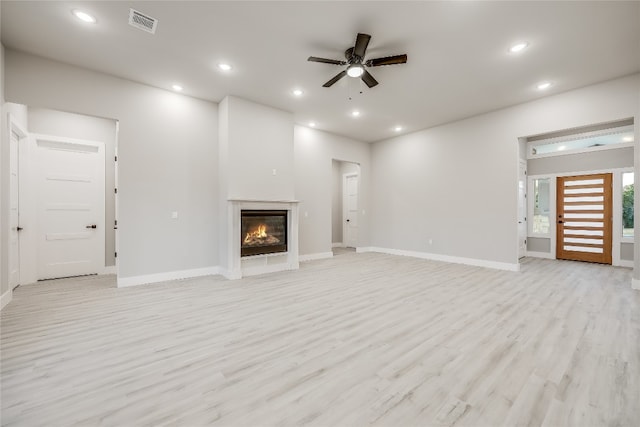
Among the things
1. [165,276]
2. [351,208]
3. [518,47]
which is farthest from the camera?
[351,208]

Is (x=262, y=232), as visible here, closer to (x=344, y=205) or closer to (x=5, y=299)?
(x=5, y=299)

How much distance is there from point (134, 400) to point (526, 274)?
19.9 feet

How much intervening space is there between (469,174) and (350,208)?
12.3 ft

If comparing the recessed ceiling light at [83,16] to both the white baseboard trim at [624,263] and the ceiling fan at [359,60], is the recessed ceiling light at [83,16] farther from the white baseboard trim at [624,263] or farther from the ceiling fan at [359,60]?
the white baseboard trim at [624,263]

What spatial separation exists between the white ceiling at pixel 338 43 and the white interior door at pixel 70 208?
185 cm

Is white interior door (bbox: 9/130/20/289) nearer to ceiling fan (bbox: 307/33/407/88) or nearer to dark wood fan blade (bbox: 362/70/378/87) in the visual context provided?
ceiling fan (bbox: 307/33/407/88)

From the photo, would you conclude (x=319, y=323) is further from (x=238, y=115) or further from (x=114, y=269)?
(x=114, y=269)

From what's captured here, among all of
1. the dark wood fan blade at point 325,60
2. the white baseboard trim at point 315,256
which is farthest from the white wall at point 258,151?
the dark wood fan blade at point 325,60

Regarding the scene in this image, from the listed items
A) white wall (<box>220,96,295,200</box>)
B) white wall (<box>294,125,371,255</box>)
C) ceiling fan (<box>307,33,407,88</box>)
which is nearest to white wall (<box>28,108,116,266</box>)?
white wall (<box>220,96,295,200</box>)

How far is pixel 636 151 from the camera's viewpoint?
13.3 ft

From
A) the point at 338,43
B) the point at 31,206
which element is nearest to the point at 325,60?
the point at 338,43

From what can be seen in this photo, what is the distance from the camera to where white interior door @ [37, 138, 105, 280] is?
184 inches

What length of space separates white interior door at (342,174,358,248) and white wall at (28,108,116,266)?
6188 millimetres

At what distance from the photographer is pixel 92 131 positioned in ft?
16.7
